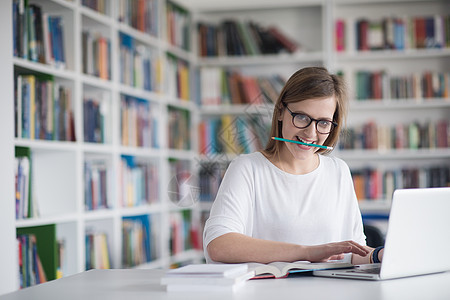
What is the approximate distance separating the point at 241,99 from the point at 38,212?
2171 millimetres

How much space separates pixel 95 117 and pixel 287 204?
1.68 meters

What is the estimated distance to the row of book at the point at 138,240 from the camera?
12.0 ft

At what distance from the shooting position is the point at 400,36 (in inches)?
176

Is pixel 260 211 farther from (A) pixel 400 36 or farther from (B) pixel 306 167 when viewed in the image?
(A) pixel 400 36

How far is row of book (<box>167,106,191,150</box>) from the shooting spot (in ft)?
14.1

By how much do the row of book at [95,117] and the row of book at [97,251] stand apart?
1.70 ft

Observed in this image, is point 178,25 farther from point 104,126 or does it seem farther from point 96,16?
point 104,126

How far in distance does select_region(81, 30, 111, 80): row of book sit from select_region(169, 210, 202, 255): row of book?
128 centimetres

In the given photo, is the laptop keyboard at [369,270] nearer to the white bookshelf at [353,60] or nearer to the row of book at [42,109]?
the row of book at [42,109]

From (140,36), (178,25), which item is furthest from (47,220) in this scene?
(178,25)

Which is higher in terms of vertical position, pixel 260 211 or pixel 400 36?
pixel 400 36

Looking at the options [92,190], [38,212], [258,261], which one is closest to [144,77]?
[92,190]

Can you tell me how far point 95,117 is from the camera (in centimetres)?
330


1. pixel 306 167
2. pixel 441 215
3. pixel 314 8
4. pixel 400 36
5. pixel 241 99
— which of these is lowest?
pixel 441 215
